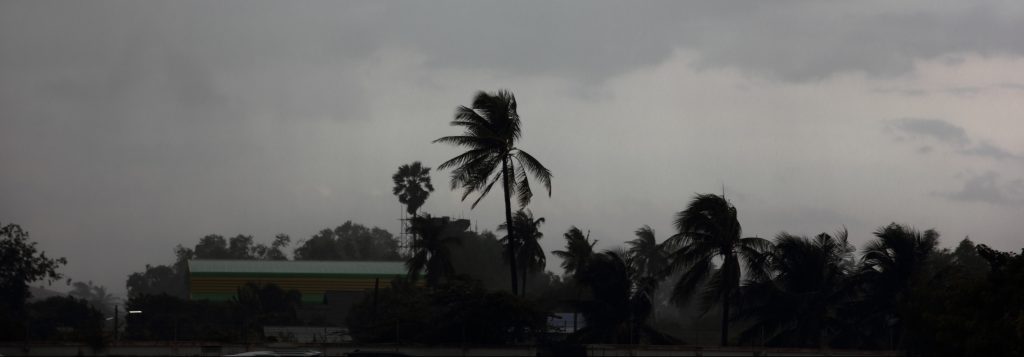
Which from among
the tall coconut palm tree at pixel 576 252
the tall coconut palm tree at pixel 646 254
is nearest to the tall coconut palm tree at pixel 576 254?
Result: the tall coconut palm tree at pixel 576 252

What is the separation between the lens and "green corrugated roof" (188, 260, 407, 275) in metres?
109

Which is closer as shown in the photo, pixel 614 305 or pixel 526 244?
pixel 614 305

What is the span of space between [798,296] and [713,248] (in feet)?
17.0

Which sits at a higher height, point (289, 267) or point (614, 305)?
point (289, 267)

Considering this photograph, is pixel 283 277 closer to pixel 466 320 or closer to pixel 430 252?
pixel 430 252

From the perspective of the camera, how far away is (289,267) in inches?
4301

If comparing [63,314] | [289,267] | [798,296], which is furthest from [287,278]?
[798,296]

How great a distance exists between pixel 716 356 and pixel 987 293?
35.7ft

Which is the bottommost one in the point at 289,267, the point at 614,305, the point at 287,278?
the point at 614,305

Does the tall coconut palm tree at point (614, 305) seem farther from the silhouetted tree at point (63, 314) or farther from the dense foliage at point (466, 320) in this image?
the silhouetted tree at point (63, 314)

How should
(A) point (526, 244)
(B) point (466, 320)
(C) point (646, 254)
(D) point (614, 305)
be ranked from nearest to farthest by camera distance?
1. (B) point (466, 320)
2. (D) point (614, 305)
3. (A) point (526, 244)
4. (C) point (646, 254)

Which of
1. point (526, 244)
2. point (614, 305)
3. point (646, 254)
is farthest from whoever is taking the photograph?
point (646, 254)

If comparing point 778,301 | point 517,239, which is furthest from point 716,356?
point 517,239

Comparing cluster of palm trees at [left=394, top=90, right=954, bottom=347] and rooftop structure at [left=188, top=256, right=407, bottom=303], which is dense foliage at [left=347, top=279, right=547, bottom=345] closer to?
cluster of palm trees at [left=394, top=90, right=954, bottom=347]
